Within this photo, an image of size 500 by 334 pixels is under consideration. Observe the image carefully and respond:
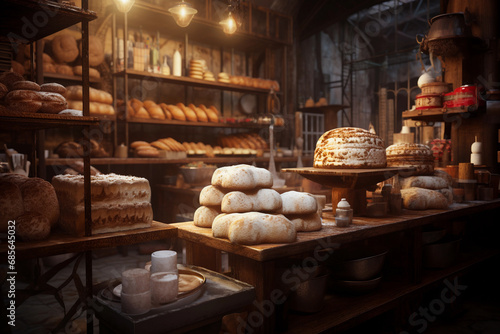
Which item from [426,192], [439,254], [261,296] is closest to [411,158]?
[426,192]

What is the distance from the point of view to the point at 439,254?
2.47 m

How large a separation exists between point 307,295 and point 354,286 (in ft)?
1.13

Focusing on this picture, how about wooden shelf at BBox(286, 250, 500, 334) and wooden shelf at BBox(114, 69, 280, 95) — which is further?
wooden shelf at BBox(114, 69, 280, 95)

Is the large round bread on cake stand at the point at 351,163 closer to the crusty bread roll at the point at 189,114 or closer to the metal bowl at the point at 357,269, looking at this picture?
the metal bowl at the point at 357,269

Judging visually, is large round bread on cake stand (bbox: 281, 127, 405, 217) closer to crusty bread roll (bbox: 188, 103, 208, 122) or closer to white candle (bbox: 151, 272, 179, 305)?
white candle (bbox: 151, 272, 179, 305)

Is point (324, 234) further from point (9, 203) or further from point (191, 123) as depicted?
point (191, 123)

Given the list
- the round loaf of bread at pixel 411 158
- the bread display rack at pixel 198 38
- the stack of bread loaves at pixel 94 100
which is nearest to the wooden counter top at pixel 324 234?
the round loaf of bread at pixel 411 158

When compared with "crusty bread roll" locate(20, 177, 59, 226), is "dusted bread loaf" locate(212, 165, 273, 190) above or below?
above

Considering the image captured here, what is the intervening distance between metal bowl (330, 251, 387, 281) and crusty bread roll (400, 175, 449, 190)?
82cm

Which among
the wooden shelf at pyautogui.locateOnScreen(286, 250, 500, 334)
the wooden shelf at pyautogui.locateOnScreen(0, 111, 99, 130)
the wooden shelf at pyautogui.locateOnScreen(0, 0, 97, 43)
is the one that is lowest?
the wooden shelf at pyautogui.locateOnScreen(286, 250, 500, 334)

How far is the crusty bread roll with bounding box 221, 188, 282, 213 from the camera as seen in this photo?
1.67 m

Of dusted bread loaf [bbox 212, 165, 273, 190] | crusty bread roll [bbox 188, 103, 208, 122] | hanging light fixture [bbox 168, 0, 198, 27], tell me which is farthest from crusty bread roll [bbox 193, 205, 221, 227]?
crusty bread roll [bbox 188, 103, 208, 122]

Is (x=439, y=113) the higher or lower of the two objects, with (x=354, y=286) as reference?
higher

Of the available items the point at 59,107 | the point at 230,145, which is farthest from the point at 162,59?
the point at 59,107
